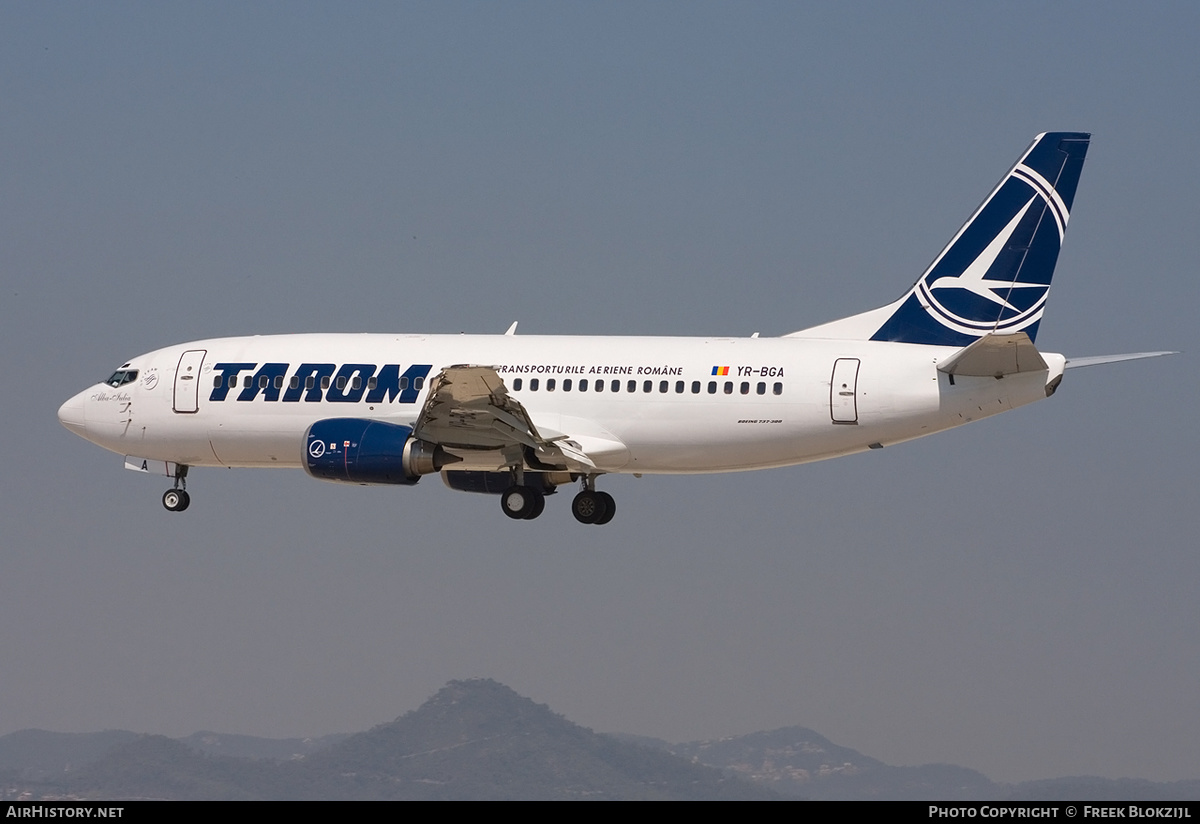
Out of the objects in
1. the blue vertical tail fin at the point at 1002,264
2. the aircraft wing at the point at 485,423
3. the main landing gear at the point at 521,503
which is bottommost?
the main landing gear at the point at 521,503

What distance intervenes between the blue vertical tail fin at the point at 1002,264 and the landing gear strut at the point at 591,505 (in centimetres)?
777

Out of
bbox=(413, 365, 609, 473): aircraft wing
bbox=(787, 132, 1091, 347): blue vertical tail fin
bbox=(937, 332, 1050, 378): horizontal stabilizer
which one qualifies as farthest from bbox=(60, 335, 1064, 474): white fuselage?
bbox=(787, 132, 1091, 347): blue vertical tail fin

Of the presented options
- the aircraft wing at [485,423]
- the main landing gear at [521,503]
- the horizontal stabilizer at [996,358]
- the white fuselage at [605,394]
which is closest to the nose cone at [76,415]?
the white fuselage at [605,394]

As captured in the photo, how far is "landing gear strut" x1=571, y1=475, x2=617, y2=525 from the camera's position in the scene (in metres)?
46.4

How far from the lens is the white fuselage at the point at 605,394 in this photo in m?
41.8

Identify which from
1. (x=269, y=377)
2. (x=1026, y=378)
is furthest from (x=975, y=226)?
(x=269, y=377)

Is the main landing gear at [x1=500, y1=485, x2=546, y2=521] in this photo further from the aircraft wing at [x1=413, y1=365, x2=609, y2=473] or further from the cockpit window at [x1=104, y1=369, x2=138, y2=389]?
the cockpit window at [x1=104, y1=369, x2=138, y2=389]

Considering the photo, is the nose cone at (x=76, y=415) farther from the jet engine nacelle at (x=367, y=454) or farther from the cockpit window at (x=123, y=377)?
the jet engine nacelle at (x=367, y=454)

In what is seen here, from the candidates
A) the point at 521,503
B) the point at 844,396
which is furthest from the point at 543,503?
the point at 844,396

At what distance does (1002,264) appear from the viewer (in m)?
43.2

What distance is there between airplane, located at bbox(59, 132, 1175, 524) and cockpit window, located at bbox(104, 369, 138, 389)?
1.85 metres
